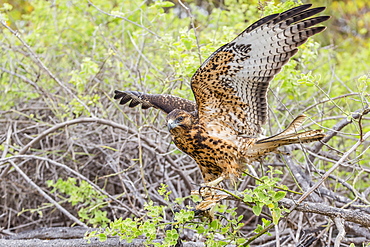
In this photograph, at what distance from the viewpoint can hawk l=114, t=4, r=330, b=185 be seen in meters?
2.95

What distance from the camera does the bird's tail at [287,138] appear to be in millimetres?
2811

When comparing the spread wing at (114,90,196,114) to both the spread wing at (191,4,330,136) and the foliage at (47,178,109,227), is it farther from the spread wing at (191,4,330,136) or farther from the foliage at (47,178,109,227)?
the foliage at (47,178,109,227)

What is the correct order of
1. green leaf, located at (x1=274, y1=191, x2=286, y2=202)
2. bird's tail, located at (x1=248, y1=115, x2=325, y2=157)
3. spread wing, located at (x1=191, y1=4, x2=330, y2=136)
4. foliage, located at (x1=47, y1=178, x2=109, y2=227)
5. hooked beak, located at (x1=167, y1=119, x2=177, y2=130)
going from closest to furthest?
green leaf, located at (x1=274, y1=191, x2=286, y2=202) < bird's tail, located at (x1=248, y1=115, x2=325, y2=157) < spread wing, located at (x1=191, y1=4, x2=330, y2=136) < hooked beak, located at (x1=167, y1=119, x2=177, y2=130) < foliage, located at (x1=47, y1=178, x2=109, y2=227)

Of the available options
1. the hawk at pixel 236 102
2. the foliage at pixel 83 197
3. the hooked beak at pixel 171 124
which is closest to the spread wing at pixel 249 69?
the hawk at pixel 236 102

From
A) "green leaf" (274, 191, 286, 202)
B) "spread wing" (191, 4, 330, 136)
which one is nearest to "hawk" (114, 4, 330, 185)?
"spread wing" (191, 4, 330, 136)

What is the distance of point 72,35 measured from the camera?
6008mm

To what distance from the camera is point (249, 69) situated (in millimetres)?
3174

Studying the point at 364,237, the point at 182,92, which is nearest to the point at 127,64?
the point at 182,92

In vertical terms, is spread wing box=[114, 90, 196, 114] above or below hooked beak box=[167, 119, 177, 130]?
above

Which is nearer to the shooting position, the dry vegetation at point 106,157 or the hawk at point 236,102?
the hawk at point 236,102

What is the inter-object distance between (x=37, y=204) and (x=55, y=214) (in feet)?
0.71

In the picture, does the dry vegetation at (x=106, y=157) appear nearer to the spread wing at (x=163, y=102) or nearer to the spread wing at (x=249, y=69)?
the spread wing at (x=163, y=102)

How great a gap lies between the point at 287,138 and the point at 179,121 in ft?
2.60

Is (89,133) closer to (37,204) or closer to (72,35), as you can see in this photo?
(37,204)
